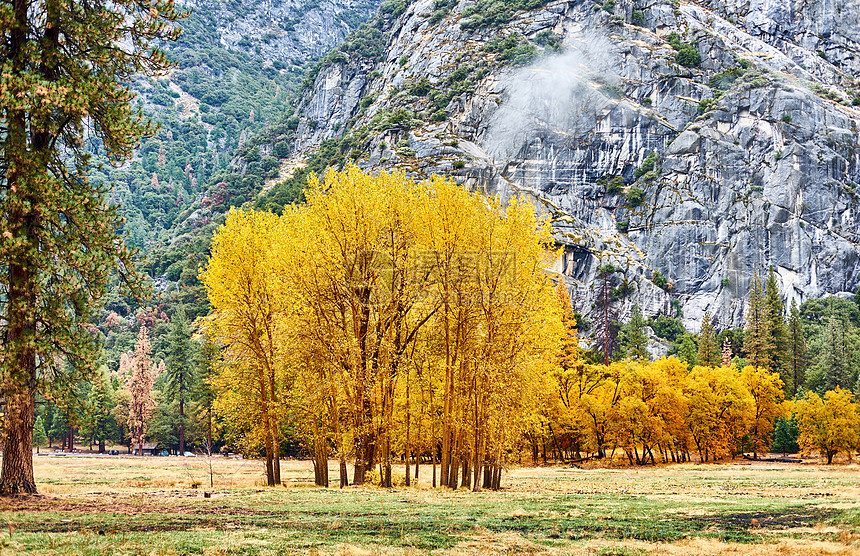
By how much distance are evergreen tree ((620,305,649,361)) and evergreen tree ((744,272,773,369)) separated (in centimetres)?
1624

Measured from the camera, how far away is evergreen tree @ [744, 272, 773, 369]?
4109 inches

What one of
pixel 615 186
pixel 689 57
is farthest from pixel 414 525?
pixel 689 57

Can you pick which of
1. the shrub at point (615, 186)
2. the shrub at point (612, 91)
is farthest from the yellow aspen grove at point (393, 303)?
the shrub at point (612, 91)

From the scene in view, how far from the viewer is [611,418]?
70750mm

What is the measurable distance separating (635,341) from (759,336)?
1922 centimetres

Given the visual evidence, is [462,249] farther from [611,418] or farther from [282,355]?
[611,418]

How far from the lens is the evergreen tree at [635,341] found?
106 metres

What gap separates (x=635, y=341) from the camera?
116 meters

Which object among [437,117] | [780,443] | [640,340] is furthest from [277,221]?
[437,117]

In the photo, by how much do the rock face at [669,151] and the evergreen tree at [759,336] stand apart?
115 ft

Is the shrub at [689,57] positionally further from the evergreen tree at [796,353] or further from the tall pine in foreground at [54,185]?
the tall pine in foreground at [54,185]

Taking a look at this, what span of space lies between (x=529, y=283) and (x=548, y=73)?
16961 cm

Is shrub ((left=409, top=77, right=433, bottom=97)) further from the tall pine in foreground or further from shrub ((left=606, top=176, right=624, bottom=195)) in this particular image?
the tall pine in foreground

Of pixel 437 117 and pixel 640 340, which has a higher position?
pixel 437 117
